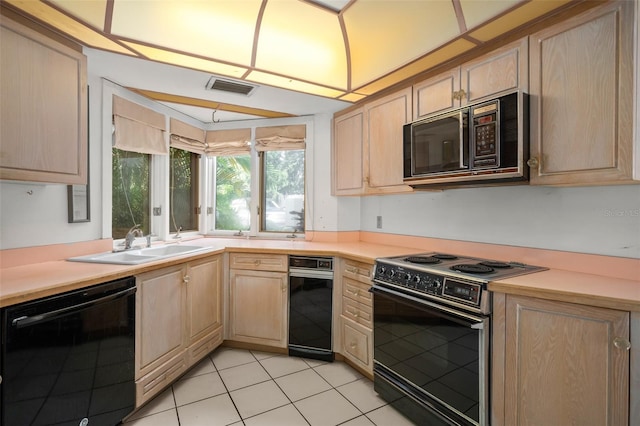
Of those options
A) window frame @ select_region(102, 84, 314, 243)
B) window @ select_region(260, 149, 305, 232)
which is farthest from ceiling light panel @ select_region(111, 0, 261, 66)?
window @ select_region(260, 149, 305, 232)

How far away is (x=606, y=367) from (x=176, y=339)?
2.46 metres

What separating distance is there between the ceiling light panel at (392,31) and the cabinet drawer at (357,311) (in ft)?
6.00

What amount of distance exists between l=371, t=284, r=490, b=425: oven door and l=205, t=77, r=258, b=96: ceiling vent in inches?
79.0

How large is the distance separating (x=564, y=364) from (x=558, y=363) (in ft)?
0.07

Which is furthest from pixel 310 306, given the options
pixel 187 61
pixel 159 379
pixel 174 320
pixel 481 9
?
pixel 481 9

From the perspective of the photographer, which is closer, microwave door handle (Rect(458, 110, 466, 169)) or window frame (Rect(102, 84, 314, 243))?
microwave door handle (Rect(458, 110, 466, 169))

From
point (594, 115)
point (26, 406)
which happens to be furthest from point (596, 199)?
point (26, 406)

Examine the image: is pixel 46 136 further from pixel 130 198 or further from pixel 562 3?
pixel 562 3

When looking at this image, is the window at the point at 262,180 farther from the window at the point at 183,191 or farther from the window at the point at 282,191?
the window at the point at 183,191

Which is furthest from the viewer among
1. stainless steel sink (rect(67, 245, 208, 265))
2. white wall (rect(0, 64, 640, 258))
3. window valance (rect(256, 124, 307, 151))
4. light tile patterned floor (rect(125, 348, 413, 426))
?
window valance (rect(256, 124, 307, 151))

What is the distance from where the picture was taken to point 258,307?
274cm

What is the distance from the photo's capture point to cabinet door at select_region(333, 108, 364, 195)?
285 cm

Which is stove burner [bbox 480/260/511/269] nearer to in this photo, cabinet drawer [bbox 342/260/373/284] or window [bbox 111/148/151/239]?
cabinet drawer [bbox 342/260/373/284]

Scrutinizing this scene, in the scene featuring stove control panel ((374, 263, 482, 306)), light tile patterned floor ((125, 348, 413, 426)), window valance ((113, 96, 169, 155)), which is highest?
window valance ((113, 96, 169, 155))
